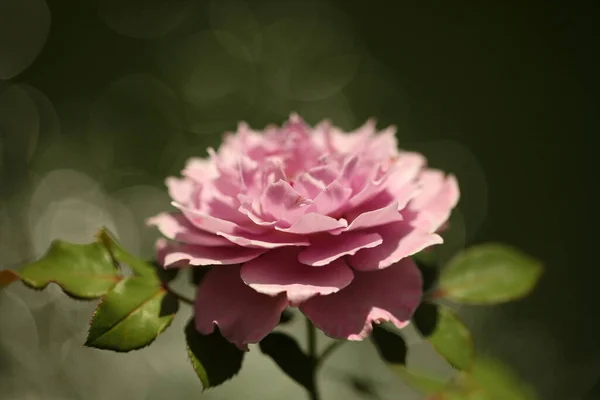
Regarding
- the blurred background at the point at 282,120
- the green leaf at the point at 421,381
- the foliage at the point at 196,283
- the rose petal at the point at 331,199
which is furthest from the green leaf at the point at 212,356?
the blurred background at the point at 282,120

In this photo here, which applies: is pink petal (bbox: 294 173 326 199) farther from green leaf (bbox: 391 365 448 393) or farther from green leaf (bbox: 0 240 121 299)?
green leaf (bbox: 391 365 448 393)

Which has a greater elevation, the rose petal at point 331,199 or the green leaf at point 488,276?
the rose petal at point 331,199

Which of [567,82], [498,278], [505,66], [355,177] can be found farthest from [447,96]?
[355,177]

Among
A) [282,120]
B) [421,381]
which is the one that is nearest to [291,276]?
[421,381]

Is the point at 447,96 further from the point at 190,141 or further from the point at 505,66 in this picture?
the point at 190,141

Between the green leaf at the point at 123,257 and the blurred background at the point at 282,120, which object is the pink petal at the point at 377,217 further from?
the blurred background at the point at 282,120
